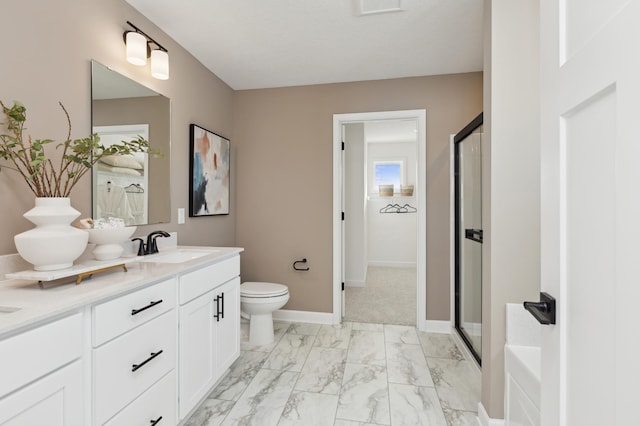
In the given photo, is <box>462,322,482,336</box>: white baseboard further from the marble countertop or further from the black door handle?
the marble countertop

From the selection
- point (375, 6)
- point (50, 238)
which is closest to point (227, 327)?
point (50, 238)

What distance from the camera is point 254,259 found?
3.23m

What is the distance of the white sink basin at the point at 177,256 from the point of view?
1823mm

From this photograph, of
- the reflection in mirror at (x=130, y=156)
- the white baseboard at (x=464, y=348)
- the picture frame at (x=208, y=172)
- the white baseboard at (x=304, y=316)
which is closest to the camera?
the reflection in mirror at (x=130, y=156)

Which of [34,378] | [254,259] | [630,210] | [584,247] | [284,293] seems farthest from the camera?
[254,259]

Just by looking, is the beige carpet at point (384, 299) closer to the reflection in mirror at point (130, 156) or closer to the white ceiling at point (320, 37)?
the reflection in mirror at point (130, 156)

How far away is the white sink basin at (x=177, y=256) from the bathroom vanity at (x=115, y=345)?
0.08ft

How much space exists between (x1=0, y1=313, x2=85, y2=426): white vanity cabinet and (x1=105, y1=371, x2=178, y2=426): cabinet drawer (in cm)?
22

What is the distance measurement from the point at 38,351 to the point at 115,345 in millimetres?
294

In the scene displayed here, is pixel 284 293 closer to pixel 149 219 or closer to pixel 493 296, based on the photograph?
pixel 149 219

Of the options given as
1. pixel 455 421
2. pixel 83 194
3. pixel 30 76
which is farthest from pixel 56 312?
pixel 455 421

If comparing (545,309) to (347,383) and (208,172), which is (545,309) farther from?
(208,172)

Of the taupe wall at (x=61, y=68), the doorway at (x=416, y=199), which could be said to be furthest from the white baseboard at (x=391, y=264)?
the taupe wall at (x=61, y=68)

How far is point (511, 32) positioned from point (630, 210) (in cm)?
143
